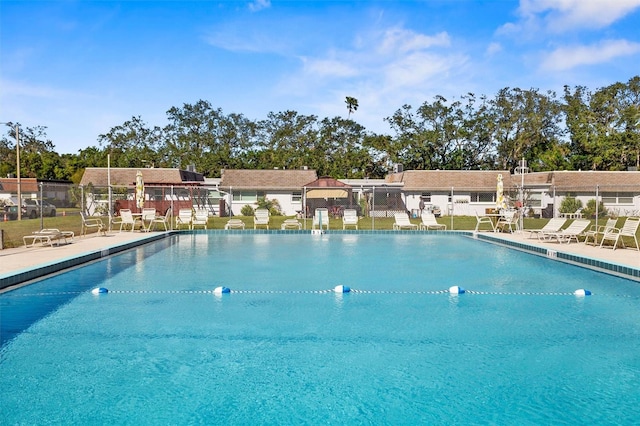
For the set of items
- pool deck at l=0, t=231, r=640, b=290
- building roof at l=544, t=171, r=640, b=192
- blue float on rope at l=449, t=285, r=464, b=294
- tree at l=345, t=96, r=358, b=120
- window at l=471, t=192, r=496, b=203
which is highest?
tree at l=345, t=96, r=358, b=120

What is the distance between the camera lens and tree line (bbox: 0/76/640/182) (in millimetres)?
48031

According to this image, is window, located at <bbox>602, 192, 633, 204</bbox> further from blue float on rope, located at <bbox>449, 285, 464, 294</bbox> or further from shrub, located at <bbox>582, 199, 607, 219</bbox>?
blue float on rope, located at <bbox>449, 285, 464, 294</bbox>

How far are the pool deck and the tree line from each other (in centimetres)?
3294

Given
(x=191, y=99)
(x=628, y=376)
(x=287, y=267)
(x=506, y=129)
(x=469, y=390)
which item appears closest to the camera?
(x=469, y=390)

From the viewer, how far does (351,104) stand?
64938mm

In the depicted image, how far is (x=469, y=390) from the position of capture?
16.2 ft

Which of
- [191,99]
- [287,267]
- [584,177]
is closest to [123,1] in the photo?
[287,267]

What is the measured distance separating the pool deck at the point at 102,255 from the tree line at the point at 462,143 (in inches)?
1297

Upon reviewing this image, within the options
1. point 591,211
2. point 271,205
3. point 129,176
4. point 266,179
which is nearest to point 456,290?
point 271,205

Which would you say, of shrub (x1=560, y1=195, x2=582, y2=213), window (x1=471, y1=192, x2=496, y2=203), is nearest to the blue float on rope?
shrub (x1=560, y1=195, x2=582, y2=213)

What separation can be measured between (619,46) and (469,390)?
91.1ft

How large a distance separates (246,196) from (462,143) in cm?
2448

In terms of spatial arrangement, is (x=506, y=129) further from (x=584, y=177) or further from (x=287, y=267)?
(x=287, y=267)

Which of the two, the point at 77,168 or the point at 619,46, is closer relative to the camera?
the point at 619,46
